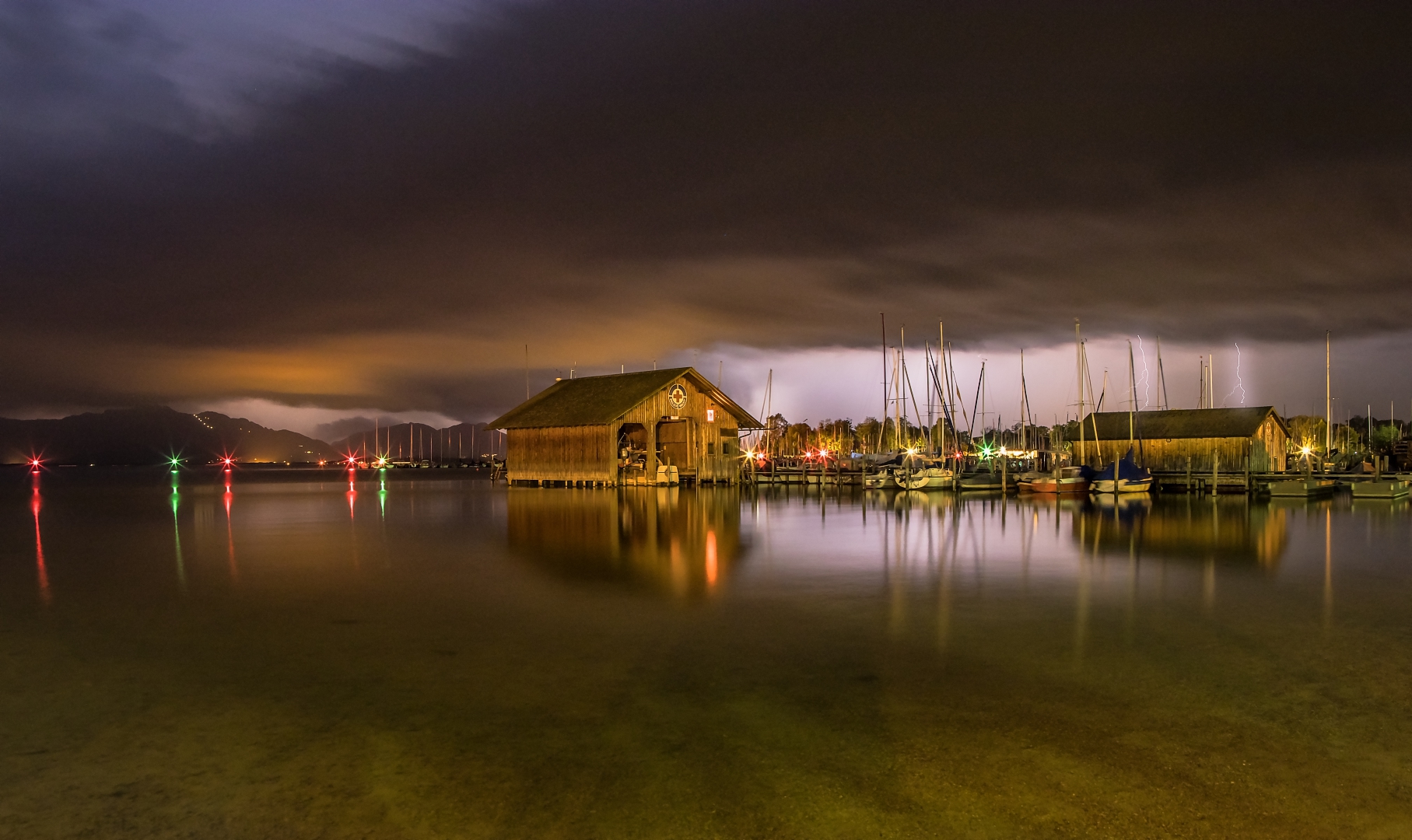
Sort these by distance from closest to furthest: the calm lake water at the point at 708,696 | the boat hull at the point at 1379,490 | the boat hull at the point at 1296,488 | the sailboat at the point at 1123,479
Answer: the calm lake water at the point at 708,696 → the boat hull at the point at 1379,490 → the boat hull at the point at 1296,488 → the sailboat at the point at 1123,479

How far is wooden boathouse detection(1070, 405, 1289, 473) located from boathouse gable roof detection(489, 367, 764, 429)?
73.6 feet

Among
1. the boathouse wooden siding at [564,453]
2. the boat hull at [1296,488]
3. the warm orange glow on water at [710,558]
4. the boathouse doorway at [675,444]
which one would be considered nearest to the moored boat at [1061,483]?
the boat hull at [1296,488]

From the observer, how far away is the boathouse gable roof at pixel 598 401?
54.0m

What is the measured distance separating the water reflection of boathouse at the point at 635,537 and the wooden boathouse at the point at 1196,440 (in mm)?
29915

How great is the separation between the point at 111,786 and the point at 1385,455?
350 ft

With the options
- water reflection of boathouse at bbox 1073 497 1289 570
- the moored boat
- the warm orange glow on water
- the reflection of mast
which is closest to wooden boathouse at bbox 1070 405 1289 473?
the moored boat

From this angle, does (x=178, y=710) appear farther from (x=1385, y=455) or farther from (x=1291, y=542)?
(x=1385, y=455)

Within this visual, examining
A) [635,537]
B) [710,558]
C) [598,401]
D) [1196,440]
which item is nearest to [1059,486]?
[1196,440]

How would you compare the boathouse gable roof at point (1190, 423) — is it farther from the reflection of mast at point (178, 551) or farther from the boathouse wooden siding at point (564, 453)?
the reflection of mast at point (178, 551)

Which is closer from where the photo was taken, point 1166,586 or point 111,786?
point 111,786

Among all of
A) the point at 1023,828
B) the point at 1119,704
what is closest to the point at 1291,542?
the point at 1119,704

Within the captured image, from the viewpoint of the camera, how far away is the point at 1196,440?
191ft

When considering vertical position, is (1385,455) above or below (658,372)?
below

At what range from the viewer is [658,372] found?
187ft
